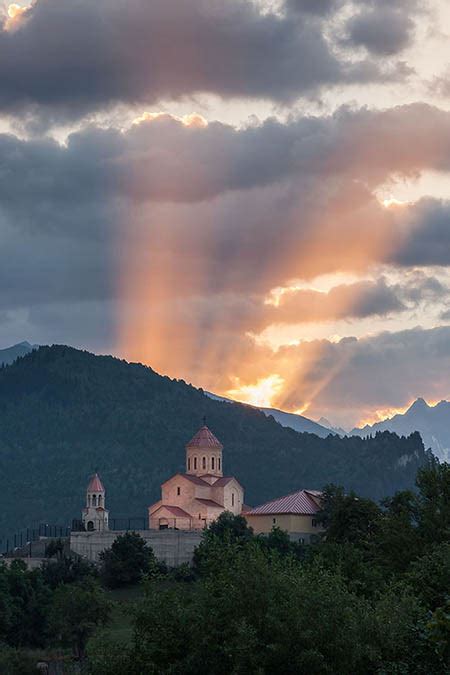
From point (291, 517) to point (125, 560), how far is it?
46.6 feet

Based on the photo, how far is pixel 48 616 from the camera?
86.4 metres

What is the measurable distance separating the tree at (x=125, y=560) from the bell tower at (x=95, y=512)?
996 centimetres

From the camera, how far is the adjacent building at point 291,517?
11456 cm

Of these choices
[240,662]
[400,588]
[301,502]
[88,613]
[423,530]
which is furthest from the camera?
[301,502]

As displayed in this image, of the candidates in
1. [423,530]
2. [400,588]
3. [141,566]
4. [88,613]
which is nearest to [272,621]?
[400,588]

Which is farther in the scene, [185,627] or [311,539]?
[311,539]

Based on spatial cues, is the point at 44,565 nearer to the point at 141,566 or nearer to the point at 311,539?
the point at 141,566

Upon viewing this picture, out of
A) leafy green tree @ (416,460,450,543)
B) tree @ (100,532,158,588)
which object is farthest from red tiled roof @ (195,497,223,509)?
leafy green tree @ (416,460,450,543)

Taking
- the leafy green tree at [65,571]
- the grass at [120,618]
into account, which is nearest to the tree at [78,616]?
the grass at [120,618]

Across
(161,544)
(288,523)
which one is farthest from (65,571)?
(288,523)

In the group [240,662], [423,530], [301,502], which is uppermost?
[301,502]

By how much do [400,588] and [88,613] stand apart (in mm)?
37247

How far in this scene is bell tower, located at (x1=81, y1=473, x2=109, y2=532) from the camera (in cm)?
12325

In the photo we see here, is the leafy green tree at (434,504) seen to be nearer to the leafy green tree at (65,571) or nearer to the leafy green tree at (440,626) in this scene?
the leafy green tree at (440,626)
